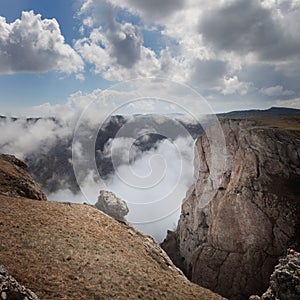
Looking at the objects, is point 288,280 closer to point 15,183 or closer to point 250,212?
point 250,212

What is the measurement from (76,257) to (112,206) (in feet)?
132

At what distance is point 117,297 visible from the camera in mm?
19047

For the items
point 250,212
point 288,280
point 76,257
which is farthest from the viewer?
point 250,212

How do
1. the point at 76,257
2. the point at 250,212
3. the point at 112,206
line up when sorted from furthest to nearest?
1. the point at 112,206
2. the point at 250,212
3. the point at 76,257

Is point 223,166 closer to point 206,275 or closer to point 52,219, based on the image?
point 206,275

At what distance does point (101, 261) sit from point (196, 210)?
44231 mm

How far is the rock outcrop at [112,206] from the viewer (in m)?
63.1

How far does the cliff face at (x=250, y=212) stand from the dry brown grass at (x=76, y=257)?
21448mm

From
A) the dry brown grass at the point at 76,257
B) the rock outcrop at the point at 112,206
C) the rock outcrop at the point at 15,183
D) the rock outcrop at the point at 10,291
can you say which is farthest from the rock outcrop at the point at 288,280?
the rock outcrop at the point at 112,206

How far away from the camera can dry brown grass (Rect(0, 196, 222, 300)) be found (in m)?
18.7

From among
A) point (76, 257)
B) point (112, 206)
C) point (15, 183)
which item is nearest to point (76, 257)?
point (76, 257)

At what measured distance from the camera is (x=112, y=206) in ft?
207

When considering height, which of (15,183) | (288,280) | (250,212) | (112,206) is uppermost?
(15,183)

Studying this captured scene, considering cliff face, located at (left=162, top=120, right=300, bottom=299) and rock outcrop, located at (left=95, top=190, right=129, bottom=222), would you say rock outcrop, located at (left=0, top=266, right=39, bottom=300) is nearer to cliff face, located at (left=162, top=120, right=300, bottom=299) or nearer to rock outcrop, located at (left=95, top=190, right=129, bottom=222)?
cliff face, located at (left=162, top=120, right=300, bottom=299)
